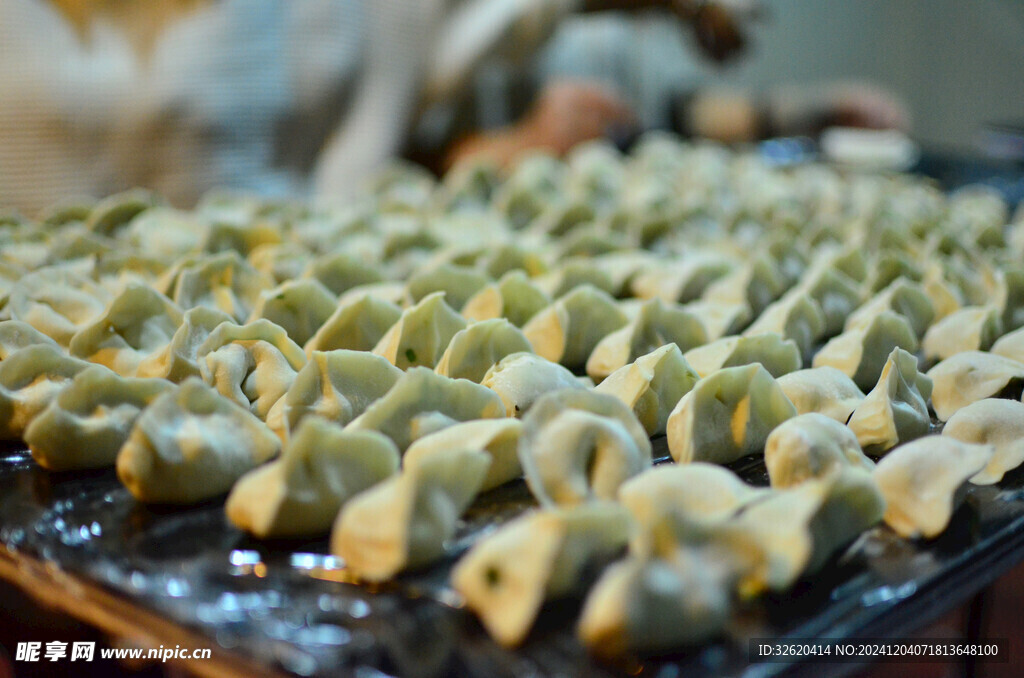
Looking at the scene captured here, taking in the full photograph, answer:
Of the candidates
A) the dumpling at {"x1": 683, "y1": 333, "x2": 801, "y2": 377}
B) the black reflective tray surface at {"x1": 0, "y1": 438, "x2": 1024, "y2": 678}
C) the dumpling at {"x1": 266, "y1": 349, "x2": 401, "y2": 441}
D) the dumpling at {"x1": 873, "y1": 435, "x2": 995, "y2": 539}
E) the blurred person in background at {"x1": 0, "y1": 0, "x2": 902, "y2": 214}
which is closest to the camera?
the black reflective tray surface at {"x1": 0, "y1": 438, "x2": 1024, "y2": 678}

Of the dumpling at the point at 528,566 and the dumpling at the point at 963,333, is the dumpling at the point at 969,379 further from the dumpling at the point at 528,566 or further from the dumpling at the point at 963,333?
the dumpling at the point at 528,566

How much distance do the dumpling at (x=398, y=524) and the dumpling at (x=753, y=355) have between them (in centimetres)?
31

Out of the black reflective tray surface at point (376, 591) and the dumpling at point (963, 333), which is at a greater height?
the dumpling at point (963, 333)

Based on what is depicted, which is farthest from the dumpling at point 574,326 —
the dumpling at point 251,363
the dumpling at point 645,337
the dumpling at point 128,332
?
the dumpling at point 128,332

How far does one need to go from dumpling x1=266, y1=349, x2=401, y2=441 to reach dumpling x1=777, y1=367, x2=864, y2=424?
294mm

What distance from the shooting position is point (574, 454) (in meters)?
0.51

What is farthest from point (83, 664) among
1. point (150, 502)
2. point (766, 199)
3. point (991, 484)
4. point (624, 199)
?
point (766, 199)

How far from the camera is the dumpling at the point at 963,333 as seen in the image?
0.82 m

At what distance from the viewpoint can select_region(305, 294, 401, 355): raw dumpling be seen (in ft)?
2.52

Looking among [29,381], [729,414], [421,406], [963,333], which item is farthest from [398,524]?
[963,333]

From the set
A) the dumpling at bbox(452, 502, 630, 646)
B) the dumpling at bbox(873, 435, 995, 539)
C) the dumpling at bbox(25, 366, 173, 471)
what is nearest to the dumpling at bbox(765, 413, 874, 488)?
the dumpling at bbox(873, 435, 995, 539)

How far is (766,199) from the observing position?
1609mm

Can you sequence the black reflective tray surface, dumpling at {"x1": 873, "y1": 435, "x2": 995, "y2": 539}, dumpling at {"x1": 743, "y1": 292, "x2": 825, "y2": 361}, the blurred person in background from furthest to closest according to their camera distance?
the blurred person in background, dumpling at {"x1": 743, "y1": 292, "x2": 825, "y2": 361}, dumpling at {"x1": 873, "y1": 435, "x2": 995, "y2": 539}, the black reflective tray surface

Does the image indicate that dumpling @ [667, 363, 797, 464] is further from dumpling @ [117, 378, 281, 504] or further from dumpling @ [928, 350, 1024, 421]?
dumpling @ [117, 378, 281, 504]
